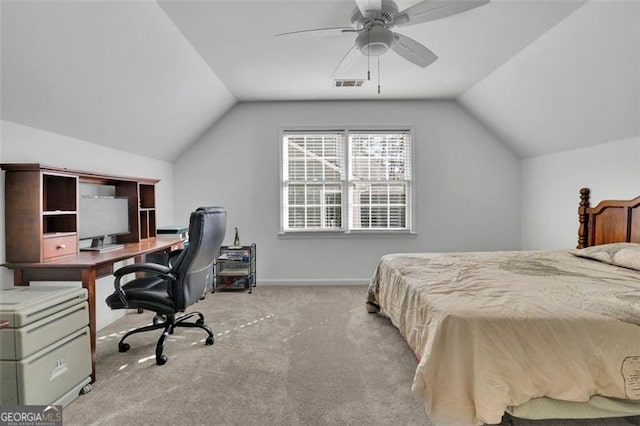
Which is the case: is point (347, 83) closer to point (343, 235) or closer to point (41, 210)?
point (343, 235)

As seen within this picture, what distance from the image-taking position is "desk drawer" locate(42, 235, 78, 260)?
2.31 meters

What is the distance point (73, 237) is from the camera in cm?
254

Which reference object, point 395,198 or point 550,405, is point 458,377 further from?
point 395,198

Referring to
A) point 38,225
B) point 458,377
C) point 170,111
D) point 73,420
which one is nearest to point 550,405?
point 458,377

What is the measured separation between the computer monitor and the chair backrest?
83 cm

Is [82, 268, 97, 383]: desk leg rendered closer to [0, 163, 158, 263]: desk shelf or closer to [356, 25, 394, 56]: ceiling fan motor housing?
[0, 163, 158, 263]: desk shelf

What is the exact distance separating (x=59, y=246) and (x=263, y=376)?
5.68 ft

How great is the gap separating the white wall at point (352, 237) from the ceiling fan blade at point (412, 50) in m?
2.13

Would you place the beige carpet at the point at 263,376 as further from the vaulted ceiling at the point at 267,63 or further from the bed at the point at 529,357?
the vaulted ceiling at the point at 267,63

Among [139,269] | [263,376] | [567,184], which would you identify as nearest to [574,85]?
[567,184]

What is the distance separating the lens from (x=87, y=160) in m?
3.12

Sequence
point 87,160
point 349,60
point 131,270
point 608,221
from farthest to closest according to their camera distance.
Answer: point 608,221 < point 87,160 < point 349,60 < point 131,270

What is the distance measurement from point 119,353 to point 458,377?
2.50 meters

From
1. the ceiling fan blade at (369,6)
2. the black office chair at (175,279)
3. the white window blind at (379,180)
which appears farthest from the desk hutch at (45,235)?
the white window blind at (379,180)
